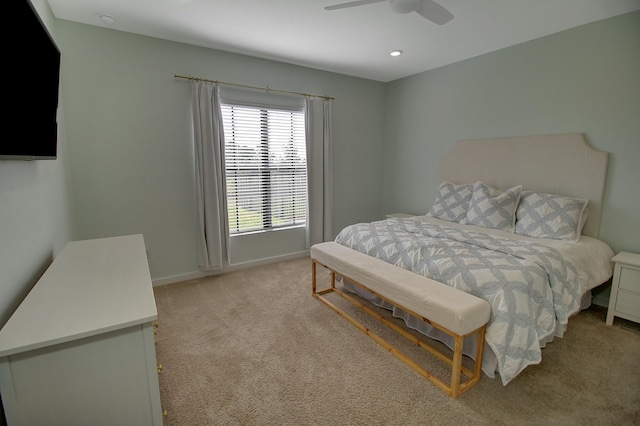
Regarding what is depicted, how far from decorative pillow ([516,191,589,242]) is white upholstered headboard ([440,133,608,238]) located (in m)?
0.14

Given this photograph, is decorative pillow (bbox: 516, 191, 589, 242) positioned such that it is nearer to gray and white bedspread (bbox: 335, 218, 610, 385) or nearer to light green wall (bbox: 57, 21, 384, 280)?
gray and white bedspread (bbox: 335, 218, 610, 385)

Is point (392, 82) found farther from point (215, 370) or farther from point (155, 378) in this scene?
point (155, 378)

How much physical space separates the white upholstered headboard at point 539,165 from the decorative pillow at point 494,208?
25 cm

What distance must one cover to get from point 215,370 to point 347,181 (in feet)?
10.8

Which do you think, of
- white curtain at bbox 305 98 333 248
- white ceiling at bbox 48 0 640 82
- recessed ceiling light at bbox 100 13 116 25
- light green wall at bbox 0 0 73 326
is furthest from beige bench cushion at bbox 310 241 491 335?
recessed ceiling light at bbox 100 13 116 25

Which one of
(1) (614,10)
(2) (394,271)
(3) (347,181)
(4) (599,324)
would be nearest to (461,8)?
(1) (614,10)

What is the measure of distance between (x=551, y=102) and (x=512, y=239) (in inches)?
61.0

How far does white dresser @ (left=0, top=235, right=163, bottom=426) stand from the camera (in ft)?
3.11

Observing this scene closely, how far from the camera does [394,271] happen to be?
88.0 inches

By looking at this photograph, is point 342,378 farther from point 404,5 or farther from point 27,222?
point 404,5

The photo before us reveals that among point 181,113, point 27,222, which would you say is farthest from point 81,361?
point 181,113

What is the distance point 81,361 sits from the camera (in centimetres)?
102

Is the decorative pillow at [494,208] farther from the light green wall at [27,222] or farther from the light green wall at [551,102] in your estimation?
the light green wall at [27,222]

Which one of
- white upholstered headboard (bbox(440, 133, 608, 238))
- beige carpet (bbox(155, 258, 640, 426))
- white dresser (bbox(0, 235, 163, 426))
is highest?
white upholstered headboard (bbox(440, 133, 608, 238))
